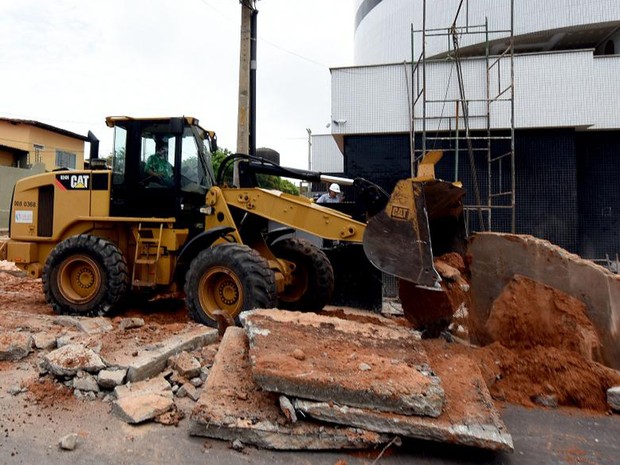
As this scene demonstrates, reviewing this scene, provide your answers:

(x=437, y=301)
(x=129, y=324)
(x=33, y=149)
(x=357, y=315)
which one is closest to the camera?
(x=437, y=301)

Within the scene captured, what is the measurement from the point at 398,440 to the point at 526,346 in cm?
194

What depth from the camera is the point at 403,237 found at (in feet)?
14.2

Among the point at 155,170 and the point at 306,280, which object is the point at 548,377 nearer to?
the point at 306,280

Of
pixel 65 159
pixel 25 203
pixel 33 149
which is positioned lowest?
pixel 25 203

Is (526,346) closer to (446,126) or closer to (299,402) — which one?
(299,402)

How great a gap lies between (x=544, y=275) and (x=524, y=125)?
6.74m

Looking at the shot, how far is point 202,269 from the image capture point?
202 inches

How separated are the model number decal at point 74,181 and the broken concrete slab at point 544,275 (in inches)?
202

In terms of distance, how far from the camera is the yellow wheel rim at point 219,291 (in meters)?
5.10

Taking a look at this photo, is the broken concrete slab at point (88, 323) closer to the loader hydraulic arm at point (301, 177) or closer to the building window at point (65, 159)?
the loader hydraulic arm at point (301, 177)

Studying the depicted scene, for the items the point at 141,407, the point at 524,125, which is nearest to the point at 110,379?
the point at 141,407

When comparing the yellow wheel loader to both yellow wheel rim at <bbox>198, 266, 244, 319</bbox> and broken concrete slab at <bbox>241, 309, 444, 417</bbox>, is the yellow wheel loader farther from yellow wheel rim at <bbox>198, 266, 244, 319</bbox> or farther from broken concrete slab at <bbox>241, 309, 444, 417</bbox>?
broken concrete slab at <bbox>241, 309, 444, 417</bbox>

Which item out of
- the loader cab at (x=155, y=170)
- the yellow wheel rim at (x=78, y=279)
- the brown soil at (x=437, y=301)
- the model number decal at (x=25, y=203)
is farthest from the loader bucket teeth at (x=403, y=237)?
the model number decal at (x=25, y=203)

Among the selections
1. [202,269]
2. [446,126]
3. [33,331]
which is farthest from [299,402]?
[446,126]
